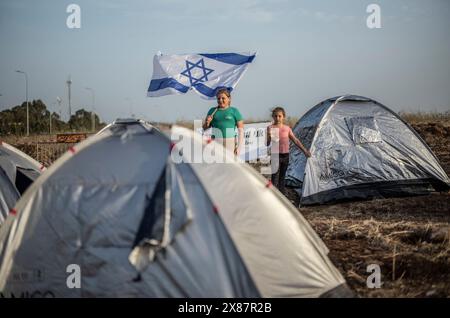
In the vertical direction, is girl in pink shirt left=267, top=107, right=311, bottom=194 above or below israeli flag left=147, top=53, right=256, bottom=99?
below

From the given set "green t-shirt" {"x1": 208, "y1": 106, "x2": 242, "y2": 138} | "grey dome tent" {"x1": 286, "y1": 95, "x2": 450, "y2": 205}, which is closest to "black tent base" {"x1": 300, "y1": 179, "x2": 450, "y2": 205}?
"grey dome tent" {"x1": 286, "y1": 95, "x2": 450, "y2": 205}

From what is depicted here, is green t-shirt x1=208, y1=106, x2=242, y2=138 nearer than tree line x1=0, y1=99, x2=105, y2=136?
Yes

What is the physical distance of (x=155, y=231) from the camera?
404 centimetres

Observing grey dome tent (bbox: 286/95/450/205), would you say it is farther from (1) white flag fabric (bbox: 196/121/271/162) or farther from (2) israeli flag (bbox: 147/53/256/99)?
(1) white flag fabric (bbox: 196/121/271/162)

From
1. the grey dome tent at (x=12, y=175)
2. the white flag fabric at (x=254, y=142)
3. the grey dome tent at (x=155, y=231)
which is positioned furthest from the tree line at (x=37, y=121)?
the grey dome tent at (x=155, y=231)

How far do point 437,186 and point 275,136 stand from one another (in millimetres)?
4102

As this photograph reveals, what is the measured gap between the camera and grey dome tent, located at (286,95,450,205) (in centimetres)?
959

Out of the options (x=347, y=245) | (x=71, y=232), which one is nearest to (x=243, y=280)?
(x=71, y=232)

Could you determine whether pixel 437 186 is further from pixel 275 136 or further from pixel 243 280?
pixel 243 280

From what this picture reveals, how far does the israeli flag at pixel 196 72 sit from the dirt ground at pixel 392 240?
3977mm

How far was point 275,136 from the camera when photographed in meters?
8.27

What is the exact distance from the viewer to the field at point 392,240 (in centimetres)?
513

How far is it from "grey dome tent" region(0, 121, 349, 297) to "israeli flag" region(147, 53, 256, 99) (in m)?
8.00

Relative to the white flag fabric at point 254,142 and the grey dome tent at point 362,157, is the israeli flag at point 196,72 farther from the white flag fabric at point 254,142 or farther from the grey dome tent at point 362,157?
the white flag fabric at point 254,142
